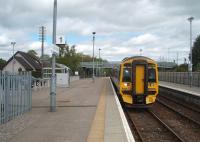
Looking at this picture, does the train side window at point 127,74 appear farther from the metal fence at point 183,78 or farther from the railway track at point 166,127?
the metal fence at point 183,78

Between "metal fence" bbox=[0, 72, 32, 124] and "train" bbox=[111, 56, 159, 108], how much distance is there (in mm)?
6132

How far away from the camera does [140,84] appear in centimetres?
2036

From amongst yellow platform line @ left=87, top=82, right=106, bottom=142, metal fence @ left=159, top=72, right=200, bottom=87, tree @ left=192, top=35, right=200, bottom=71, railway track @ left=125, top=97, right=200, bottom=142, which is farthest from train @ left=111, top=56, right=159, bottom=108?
tree @ left=192, top=35, right=200, bottom=71

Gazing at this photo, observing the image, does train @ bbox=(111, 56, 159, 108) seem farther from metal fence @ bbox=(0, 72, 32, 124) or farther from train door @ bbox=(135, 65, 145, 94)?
metal fence @ bbox=(0, 72, 32, 124)

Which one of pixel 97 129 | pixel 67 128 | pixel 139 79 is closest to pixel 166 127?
pixel 97 129

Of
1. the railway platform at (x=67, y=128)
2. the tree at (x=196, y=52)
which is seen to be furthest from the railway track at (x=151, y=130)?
the tree at (x=196, y=52)

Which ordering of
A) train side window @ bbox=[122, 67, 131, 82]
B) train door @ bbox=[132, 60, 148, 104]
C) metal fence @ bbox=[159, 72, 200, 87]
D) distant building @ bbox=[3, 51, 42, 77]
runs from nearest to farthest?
train door @ bbox=[132, 60, 148, 104], train side window @ bbox=[122, 67, 131, 82], metal fence @ bbox=[159, 72, 200, 87], distant building @ bbox=[3, 51, 42, 77]

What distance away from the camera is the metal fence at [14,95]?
12172 millimetres

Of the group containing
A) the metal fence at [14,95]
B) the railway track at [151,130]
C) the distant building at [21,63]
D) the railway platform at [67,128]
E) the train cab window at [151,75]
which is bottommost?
the railway track at [151,130]

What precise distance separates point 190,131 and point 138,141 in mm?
3165

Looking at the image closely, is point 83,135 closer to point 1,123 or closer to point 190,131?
point 1,123

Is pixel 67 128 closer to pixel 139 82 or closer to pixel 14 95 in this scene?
pixel 14 95

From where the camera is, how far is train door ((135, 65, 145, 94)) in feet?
66.3

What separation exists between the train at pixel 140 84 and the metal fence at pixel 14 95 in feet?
20.1
